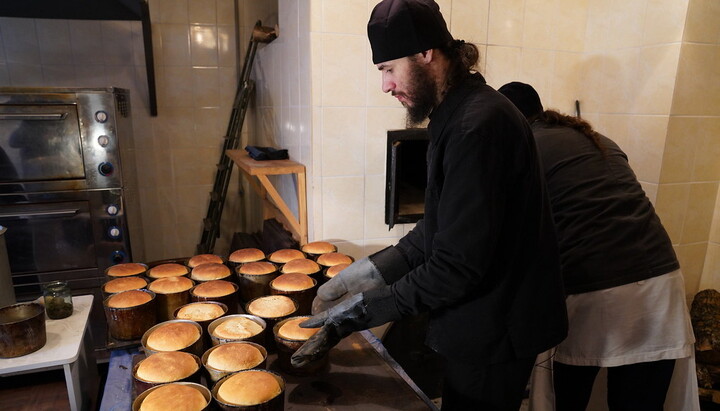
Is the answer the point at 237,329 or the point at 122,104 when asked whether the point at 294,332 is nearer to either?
the point at 237,329

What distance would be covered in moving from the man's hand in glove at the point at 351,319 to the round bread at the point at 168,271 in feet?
2.65

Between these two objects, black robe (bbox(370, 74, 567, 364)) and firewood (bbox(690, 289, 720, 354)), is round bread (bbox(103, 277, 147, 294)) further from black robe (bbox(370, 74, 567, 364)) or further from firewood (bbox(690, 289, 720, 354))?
firewood (bbox(690, 289, 720, 354))

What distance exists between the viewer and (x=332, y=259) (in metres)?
1.97

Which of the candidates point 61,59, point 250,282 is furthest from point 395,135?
point 61,59

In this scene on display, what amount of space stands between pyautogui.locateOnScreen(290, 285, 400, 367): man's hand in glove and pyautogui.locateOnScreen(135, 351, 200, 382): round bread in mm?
284

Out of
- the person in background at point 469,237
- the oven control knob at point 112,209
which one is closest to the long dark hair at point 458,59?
the person in background at point 469,237

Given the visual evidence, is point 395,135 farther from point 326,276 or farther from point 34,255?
point 34,255

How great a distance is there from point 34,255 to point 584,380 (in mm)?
2930

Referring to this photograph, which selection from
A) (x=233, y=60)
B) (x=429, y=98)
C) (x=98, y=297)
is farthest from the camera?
(x=233, y=60)

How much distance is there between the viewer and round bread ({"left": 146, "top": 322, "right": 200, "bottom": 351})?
1.34m

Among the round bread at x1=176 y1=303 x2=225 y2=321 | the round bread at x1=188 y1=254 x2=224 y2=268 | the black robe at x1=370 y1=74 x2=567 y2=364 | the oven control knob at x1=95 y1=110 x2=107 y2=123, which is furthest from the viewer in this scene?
the oven control knob at x1=95 y1=110 x2=107 y2=123

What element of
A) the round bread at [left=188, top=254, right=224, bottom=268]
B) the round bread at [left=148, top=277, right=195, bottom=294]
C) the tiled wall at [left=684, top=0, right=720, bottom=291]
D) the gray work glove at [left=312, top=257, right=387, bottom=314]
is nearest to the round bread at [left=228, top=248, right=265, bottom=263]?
the round bread at [left=188, top=254, right=224, bottom=268]

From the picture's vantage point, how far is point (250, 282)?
1.81 meters

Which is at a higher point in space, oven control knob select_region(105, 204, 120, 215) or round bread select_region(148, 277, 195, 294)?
oven control knob select_region(105, 204, 120, 215)
